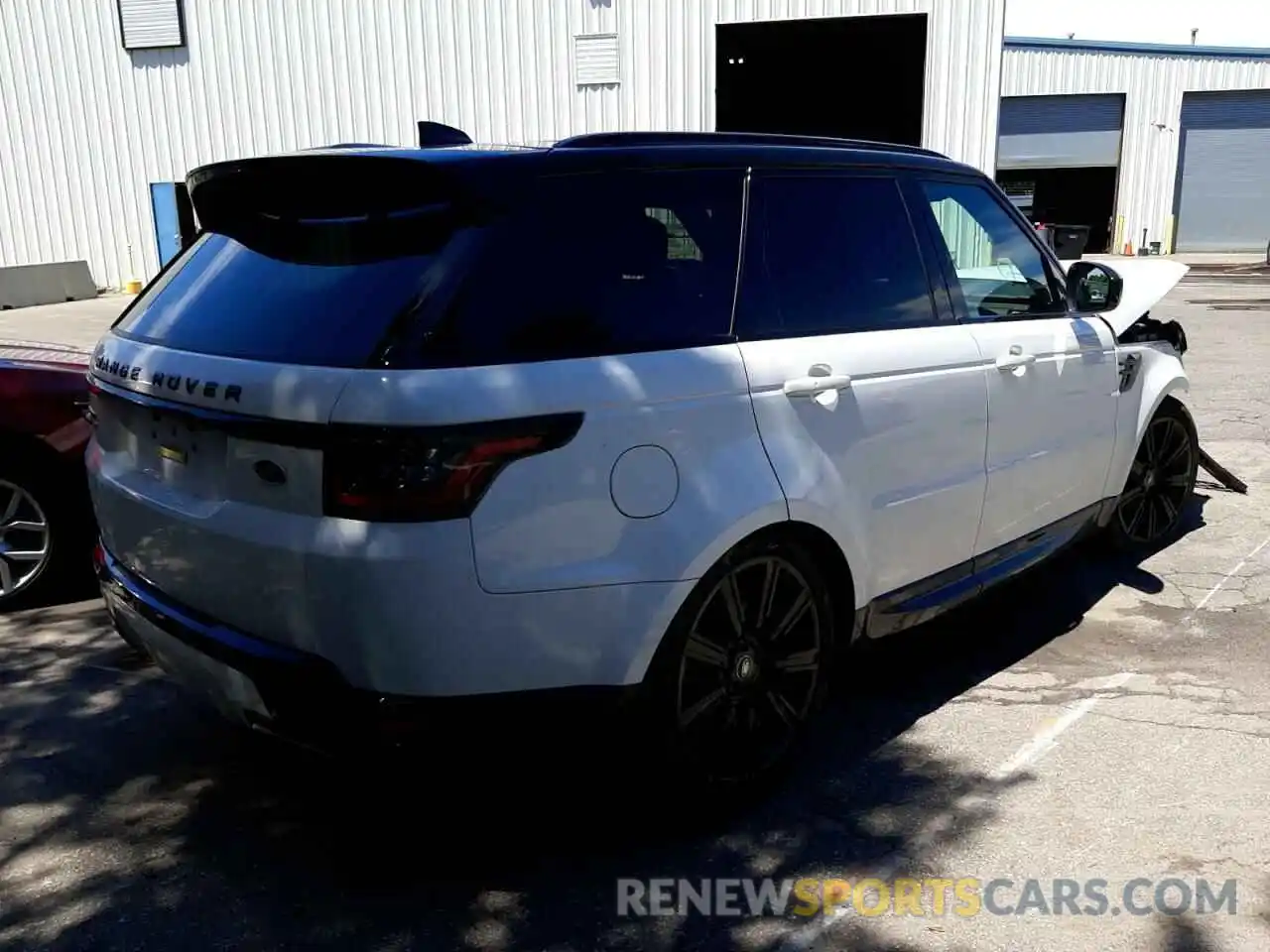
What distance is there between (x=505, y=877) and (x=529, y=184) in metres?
1.80

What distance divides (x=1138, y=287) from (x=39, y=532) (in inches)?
198

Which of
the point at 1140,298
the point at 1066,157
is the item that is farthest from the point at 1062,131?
the point at 1140,298

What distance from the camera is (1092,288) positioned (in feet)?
15.3

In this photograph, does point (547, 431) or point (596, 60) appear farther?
point (596, 60)

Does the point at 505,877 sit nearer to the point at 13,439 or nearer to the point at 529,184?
the point at 529,184

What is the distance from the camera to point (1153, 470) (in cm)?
543

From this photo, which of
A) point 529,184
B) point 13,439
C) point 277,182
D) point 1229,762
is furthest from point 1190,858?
point 13,439

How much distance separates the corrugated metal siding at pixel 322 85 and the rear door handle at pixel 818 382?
16233mm

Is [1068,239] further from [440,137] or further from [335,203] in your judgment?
[335,203]

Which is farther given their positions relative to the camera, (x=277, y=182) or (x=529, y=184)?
(x=277, y=182)

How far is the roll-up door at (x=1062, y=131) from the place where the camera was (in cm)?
3372

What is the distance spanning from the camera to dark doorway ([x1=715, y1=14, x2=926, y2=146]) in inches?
792

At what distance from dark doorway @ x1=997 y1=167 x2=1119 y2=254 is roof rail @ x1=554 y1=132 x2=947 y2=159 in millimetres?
33357

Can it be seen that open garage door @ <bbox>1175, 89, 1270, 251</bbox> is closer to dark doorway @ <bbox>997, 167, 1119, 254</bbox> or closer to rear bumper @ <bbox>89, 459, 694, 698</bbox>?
dark doorway @ <bbox>997, 167, 1119, 254</bbox>
